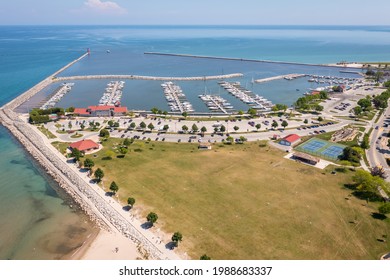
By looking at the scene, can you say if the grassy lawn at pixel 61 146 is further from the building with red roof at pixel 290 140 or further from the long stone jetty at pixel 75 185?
the building with red roof at pixel 290 140

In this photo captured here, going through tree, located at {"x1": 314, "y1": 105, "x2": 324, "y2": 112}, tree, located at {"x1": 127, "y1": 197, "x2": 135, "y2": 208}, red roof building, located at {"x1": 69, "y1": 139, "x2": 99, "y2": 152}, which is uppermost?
tree, located at {"x1": 314, "y1": 105, "x2": 324, "y2": 112}

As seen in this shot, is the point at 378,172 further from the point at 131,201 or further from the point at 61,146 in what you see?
the point at 61,146

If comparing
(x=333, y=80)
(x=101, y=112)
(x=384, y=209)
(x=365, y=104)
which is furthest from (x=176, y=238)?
(x=333, y=80)

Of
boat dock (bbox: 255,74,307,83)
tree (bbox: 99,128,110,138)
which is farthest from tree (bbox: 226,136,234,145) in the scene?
boat dock (bbox: 255,74,307,83)

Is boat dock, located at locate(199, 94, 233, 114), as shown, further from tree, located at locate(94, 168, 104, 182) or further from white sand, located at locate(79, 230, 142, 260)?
white sand, located at locate(79, 230, 142, 260)
